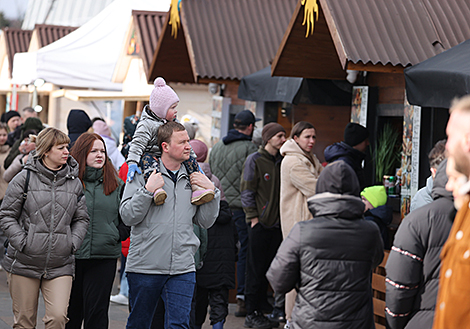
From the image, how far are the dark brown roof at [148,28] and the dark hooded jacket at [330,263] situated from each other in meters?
10.6

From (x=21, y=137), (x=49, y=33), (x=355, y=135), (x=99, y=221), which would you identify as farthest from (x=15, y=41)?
(x=99, y=221)

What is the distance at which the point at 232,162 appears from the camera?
846 centimetres

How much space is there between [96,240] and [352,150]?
263 centimetres

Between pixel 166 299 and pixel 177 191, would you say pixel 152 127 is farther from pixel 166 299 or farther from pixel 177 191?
pixel 166 299

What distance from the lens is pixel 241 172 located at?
8.48 metres

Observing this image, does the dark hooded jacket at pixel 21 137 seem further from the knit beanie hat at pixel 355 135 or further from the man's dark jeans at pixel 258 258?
the knit beanie hat at pixel 355 135

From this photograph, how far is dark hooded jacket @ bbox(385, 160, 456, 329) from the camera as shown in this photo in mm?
3840

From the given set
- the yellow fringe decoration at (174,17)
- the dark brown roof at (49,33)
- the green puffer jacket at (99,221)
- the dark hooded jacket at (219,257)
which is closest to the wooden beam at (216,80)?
the yellow fringe decoration at (174,17)

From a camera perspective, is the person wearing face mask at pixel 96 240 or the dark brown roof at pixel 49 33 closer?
the person wearing face mask at pixel 96 240

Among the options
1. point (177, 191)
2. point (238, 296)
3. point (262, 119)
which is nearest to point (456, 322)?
point (177, 191)

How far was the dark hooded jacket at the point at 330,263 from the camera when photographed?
13.6ft

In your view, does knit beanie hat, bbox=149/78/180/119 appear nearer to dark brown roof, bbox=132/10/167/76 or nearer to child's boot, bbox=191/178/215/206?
child's boot, bbox=191/178/215/206

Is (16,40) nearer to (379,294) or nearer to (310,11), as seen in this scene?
(310,11)

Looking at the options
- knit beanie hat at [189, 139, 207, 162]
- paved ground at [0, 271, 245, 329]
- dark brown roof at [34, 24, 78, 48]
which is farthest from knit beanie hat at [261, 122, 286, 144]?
dark brown roof at [34, 24, 78, 48]
